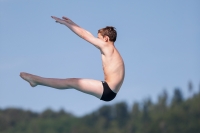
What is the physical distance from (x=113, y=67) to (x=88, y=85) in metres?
0.81

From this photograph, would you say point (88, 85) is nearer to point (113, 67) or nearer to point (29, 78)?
point (113, 67)

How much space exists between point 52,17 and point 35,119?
96.9 metres

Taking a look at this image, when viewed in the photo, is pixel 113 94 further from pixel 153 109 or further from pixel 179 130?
pixel 153 109

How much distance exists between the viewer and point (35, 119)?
11181 cm

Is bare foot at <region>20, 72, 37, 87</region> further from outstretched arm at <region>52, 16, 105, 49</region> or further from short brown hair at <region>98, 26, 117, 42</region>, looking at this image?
short brown hair at <region>98, 26, 117, 42</region>

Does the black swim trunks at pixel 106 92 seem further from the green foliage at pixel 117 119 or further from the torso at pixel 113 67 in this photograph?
the green foliage at pixel 117 119

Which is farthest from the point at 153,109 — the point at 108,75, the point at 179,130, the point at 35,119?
the point at 108,75

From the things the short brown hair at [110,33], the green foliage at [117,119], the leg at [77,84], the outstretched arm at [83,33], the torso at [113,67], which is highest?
the green foliage at [117,119]

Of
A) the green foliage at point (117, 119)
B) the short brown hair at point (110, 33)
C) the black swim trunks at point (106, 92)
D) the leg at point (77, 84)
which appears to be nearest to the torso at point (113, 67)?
the black swim trunks at point (106, 92)

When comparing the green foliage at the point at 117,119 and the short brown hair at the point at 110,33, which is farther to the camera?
the green foliage at the point at 117,119

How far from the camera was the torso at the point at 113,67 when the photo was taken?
1658cm

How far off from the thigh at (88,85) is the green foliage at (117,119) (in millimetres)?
84714

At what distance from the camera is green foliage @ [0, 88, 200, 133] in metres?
102

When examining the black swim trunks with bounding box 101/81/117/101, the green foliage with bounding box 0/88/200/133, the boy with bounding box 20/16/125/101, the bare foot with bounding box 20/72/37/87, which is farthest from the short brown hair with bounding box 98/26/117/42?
the green foliage with bounding box 0/88/200/133
